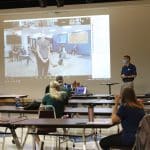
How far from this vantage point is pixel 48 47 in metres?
14.4

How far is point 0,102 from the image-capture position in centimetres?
1328

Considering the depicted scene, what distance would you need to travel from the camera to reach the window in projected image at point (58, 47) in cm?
1385

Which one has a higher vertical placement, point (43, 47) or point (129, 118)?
point (43, 47)

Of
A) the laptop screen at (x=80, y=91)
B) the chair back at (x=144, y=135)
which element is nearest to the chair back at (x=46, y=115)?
the chair back at (x=144, y=135)

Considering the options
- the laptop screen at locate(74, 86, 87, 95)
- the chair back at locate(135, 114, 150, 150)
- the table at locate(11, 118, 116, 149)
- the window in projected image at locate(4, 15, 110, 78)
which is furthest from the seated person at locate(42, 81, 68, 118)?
the window in projected image at locate(4, 15, 110, 78)

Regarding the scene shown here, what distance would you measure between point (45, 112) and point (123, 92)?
175 centimetres

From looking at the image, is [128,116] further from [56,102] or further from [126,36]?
[126,36]

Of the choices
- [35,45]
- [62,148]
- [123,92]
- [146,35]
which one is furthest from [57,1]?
[123,92]

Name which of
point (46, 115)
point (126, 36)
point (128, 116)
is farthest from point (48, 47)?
point (128, 116)

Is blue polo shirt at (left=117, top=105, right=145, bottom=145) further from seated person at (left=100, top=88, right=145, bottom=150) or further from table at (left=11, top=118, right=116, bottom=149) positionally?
table at (left=11, top=118, right=116, bottom=149)

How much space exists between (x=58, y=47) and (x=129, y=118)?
9.27m

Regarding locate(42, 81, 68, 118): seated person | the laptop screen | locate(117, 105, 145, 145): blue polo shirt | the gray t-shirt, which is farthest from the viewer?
the gray t-shirt

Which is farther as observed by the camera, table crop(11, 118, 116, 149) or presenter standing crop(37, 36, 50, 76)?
presenter standing crop(37, 36, 50, 76)

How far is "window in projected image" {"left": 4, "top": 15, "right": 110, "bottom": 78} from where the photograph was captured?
13.9m
